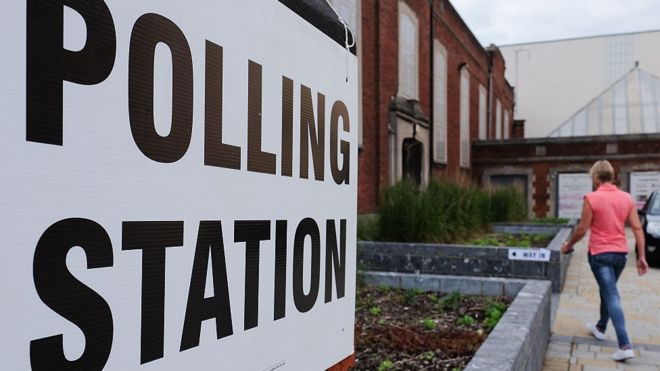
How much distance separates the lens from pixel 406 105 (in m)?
15.9

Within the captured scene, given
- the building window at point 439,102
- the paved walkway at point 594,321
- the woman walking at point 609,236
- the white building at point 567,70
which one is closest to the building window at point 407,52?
the building window at point 439,102

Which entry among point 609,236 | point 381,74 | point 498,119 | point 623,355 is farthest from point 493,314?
point 498,119

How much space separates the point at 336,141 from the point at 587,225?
426 centimetres

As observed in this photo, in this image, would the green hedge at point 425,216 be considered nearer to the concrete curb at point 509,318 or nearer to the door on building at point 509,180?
the concrete curb at point 509,318

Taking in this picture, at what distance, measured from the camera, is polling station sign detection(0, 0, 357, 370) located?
Result: 912 mm

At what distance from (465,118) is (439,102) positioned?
5.14m

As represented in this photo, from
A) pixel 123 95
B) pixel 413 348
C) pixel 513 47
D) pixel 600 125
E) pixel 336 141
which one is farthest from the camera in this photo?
pixel 513 47

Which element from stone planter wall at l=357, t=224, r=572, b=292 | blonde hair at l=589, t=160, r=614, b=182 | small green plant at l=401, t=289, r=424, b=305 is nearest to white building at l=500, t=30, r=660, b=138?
stone planter wall at l=357, t=224, r=572, b=292

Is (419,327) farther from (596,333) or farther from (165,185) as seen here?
(165,185)

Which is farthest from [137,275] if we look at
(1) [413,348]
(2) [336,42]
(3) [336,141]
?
(1) [413,348]

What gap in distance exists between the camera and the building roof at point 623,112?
28328mm

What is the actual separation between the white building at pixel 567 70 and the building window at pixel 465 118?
18.9 metres

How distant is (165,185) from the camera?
117 cm

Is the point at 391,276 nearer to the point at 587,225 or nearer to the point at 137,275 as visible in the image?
the point at 587,225
